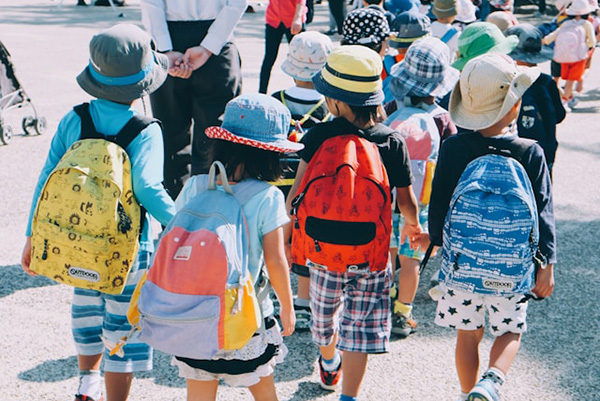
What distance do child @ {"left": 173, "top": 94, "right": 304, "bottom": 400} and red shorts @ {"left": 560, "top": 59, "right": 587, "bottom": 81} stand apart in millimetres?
7856

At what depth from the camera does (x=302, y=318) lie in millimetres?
4180

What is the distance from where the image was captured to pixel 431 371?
383cm

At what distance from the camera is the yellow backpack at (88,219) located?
2.83 metres

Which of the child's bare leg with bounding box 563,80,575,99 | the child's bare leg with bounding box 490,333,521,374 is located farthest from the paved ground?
the child's bare leg with bounding box 563,80,575,99

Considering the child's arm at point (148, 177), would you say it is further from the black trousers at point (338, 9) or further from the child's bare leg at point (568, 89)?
the black trousers at point (338, 9)

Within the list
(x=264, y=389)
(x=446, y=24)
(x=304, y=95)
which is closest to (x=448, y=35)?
(x=446, y=24)

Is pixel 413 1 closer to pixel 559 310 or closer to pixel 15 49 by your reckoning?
pixel 559 310

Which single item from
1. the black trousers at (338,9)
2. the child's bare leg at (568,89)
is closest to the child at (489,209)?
the child's bare leg at (568,89)

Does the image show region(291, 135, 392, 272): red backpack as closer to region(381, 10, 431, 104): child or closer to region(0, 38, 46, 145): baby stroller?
region(381, 10, 431, 104): child

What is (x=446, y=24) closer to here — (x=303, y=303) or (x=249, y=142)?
(x=303, y=303)

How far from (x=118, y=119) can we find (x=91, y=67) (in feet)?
0.88

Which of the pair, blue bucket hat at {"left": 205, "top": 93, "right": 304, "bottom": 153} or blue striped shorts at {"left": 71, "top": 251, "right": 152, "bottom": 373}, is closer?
blue bucket hat at {"left": 205, "top": 93, "right": 304, "bottom": 153}

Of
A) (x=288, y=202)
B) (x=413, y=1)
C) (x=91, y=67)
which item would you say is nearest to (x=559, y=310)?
(x=288, y=202)

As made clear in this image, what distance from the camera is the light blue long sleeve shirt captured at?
Result: 2961mm
